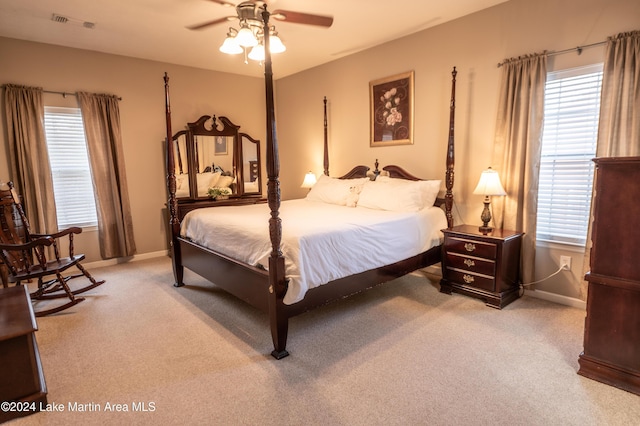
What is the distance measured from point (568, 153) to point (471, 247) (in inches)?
44.0

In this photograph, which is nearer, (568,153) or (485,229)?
(568,153)

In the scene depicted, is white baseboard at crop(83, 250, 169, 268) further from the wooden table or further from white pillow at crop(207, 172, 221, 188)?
the wooden table

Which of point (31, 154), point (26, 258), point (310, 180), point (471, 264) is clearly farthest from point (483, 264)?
point (31, 154)

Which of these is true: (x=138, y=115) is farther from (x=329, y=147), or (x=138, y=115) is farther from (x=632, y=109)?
(x=632, y=109)

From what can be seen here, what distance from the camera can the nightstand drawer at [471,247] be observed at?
118 inches

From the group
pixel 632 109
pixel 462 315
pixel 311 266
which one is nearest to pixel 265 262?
pixel 311 266

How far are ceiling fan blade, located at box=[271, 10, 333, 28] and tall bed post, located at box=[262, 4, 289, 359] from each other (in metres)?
0.35

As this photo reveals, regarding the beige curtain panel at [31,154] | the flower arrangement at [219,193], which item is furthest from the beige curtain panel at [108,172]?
the flower arrangement at [219,193]

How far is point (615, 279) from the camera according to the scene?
1.89 metres

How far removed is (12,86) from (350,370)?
4.53m

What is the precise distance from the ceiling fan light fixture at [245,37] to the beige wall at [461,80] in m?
1.98

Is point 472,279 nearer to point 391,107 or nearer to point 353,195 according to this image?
point 353,195

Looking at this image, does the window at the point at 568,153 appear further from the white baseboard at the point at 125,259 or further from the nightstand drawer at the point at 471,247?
the white baseboard at the point at 125,259

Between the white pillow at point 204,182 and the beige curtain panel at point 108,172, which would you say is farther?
the white pillow at point 204,182
